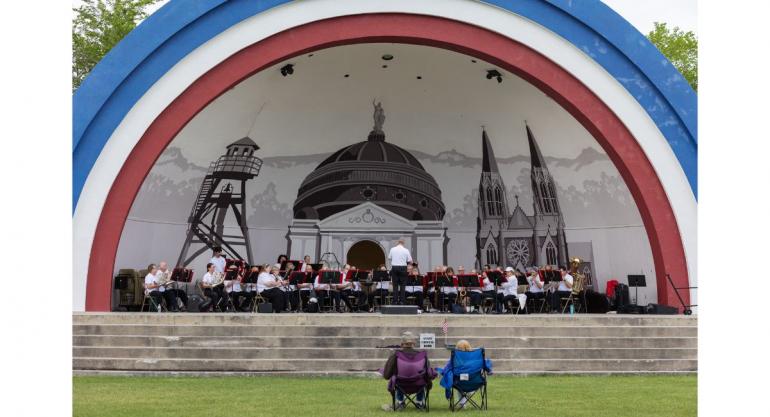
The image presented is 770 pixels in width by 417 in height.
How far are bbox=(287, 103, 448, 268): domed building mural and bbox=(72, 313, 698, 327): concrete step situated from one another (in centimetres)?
1111

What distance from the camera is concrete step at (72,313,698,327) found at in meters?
14.8

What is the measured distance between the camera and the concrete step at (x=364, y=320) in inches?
583

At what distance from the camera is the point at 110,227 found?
18047 millimetres

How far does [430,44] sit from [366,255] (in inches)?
393

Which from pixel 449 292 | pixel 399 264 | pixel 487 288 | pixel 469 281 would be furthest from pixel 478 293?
pixel 399 264

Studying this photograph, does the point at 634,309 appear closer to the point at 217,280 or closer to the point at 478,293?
the point at 478,293

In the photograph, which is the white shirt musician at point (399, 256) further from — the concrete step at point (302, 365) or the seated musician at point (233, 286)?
the seated musician at point (233, 286)

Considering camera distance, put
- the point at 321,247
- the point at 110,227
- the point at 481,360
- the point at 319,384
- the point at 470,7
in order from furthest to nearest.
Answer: the point at 321,247 → the point at 470,7 → the point at 110,227 → the point at 319,384 → the point at 481,360

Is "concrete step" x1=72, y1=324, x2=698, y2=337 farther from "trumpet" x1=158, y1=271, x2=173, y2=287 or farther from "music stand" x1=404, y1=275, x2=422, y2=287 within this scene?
"trumpet" x1=158, y1=271, x2=173, y2=287

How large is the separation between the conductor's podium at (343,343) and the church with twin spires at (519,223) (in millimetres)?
10693

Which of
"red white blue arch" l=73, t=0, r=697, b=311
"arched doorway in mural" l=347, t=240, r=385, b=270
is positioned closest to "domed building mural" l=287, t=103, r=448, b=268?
"arched doorway in mural" l=347, t=240, r=385, b=270

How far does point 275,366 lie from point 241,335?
3.05 ft

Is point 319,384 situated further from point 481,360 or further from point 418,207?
point 418,207

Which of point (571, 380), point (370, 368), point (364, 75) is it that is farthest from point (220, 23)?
point (571, 380)
